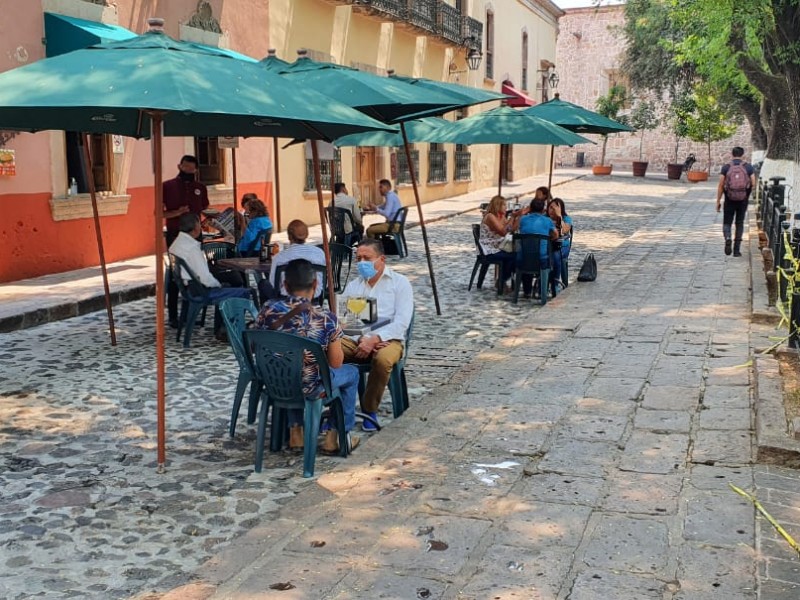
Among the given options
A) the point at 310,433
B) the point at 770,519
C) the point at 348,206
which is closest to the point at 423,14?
the point at 348,206

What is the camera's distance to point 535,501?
13.7ft

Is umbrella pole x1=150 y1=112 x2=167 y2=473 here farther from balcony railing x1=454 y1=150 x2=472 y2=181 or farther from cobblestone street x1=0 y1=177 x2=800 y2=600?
balcony railing x1=454 y1=150 x2=472 y2=181

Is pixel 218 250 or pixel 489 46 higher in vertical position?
pixel 489 46

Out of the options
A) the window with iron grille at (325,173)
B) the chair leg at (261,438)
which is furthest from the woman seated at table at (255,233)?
the window with iron grille at (325,173)

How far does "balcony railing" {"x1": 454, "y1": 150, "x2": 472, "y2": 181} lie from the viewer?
27.7 m

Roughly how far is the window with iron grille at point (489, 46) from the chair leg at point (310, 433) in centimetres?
2739

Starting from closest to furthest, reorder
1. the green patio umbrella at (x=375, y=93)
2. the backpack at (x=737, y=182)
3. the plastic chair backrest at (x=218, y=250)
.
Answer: the green patio umbrella at (x=375, y=93)
the plastic chair backrest at (x=218, y=250)
the backpack at (x=737, y=182)

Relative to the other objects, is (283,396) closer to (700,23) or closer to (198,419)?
(198,419)

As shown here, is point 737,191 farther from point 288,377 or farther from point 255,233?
point 288,377

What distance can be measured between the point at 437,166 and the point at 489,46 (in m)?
7.35

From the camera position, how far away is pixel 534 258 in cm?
964

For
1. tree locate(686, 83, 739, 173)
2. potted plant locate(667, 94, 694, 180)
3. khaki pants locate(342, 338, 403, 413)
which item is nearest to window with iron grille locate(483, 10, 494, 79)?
tree locate(686, 83, 739, 173)

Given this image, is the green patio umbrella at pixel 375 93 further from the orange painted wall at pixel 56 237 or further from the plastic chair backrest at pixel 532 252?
the orange painted wall at pixel 56 237

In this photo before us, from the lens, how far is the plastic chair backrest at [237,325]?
16.2 ft
